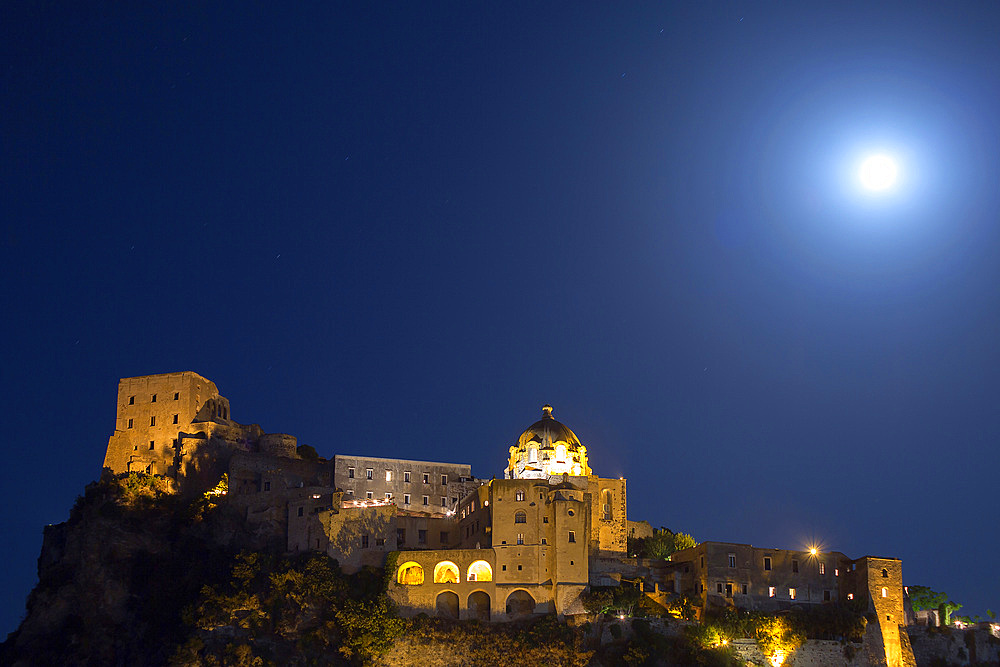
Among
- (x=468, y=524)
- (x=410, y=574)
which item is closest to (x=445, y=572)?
(x=410, y=574)

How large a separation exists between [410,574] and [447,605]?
11.6 feet

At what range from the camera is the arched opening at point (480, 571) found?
7438 centimetres

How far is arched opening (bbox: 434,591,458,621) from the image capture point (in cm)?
7356

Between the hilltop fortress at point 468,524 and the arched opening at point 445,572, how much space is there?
87 millimetres

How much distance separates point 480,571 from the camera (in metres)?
74.6

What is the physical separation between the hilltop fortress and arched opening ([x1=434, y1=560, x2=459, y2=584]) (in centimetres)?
9

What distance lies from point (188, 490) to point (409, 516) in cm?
1593

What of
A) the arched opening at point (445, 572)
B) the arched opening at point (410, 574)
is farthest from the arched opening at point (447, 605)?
the arched opening at point (410, 574)

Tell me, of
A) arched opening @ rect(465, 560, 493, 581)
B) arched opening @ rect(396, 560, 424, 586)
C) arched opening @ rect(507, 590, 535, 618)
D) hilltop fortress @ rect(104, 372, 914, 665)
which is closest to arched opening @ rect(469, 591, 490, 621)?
Answer: hilltop fortress @ rect(104, 372, 914, 665)

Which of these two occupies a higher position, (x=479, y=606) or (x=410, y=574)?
(x=410, y=574)

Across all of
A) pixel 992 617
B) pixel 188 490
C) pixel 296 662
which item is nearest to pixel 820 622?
pixel 992 617

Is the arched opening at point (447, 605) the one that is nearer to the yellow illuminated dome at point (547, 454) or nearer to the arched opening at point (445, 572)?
the arched opening at point (445, 572)

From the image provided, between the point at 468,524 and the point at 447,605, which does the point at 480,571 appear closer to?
the point at 447,605

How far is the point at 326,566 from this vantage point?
74.4 meters
